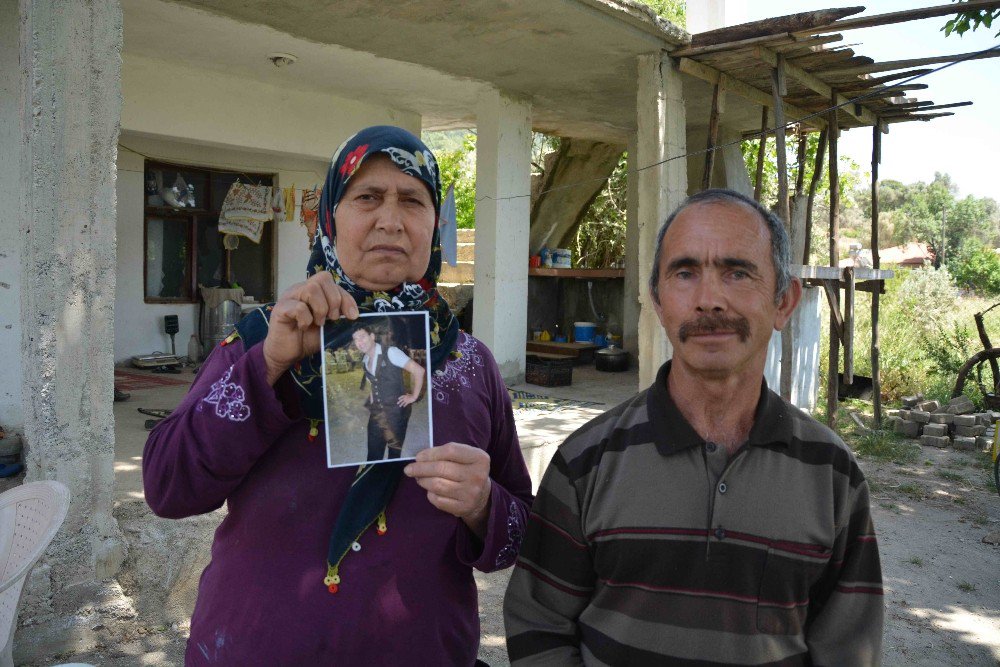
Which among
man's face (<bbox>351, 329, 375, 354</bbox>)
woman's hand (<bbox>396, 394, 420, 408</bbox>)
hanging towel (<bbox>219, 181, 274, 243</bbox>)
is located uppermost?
hanging towel (<bbox>219, 181, 274, 243</bbox>)

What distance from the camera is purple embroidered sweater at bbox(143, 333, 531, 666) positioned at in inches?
53.9

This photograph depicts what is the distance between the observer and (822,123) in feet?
31.2

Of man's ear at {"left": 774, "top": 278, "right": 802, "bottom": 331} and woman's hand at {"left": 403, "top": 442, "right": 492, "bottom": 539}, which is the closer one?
woman's hand at {"left": 403, "top": 442, "right": 492, "bottom": 539}

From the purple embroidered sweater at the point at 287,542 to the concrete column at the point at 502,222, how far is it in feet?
23.0

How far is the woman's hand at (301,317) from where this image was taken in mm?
1316

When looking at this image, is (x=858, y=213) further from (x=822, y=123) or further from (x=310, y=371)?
(x=310, y=371)

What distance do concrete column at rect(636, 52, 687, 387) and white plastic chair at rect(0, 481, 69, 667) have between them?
5583 millimetres

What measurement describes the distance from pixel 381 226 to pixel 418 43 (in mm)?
6073

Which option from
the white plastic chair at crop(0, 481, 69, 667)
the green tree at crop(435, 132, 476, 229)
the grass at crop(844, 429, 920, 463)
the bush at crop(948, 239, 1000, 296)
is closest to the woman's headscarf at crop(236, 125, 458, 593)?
the white plastic chair at crop(0, 481, 69, 667)

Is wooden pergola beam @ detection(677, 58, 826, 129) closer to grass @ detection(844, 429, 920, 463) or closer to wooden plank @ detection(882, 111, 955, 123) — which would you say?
wooden plank @ detection(882, 111, 955, 123)

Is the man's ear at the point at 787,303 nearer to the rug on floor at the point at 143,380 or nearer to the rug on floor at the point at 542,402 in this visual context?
the rug on floor at the point at 542,402

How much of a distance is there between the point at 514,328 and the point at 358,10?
13.1 ft

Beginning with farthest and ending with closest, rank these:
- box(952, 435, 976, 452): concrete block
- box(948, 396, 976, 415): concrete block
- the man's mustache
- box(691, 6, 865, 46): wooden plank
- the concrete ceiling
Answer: box(948, 396, 976, 415): concrete block
box(952, 435, 976, 452): concrete block
the concrete ceiling
box(691, 6, 865, 46): wooden plank
the man's mustache

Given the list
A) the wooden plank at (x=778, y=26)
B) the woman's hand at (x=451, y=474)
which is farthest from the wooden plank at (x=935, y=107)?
the woman's hand at (x=451, y=474)
